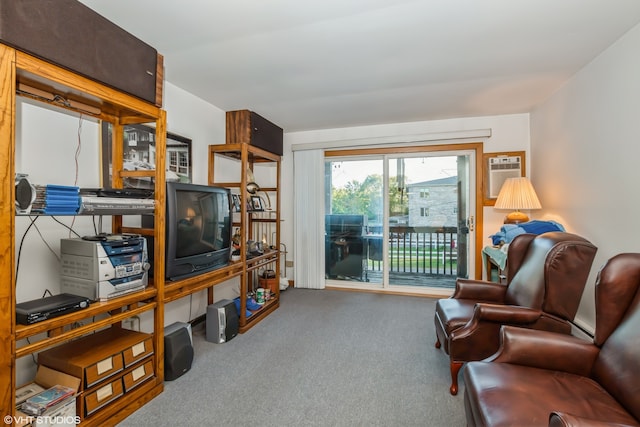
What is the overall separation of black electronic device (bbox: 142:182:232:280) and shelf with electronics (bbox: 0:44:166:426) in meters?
0.16

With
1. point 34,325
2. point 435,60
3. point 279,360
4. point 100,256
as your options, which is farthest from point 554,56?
point 34,325

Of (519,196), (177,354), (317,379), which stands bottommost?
(317,379)

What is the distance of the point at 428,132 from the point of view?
12.4 ft

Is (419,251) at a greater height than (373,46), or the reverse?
(373,46)

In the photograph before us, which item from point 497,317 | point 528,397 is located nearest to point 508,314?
point 497,317

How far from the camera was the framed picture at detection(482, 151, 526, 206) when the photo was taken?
139 inches

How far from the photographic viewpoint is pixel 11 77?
116 cm

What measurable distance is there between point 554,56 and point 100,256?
3.39 metres

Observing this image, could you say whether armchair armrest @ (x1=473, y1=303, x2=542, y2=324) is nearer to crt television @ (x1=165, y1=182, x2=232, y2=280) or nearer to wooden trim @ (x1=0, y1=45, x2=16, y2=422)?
crt television @ (x1=165, y1=182, x2=232, y2=280)

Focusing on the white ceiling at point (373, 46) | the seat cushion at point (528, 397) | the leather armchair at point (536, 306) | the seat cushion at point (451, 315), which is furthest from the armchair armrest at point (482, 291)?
the white ceiling at point (373, 46)

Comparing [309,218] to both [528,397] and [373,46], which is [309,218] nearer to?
[373,46]

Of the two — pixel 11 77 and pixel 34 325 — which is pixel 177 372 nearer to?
pixel 34 325

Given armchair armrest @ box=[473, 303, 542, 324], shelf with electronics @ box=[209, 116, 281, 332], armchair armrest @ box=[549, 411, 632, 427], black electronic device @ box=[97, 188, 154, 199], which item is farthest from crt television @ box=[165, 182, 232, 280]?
armchair armrest @ box=[549, 411, 632, 427]

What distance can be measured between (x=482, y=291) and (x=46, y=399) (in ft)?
9.05
